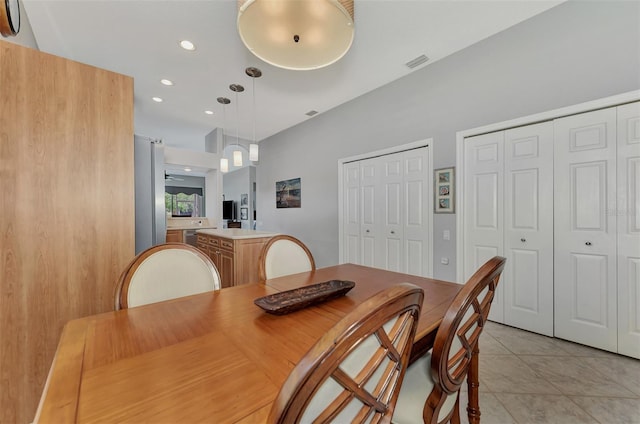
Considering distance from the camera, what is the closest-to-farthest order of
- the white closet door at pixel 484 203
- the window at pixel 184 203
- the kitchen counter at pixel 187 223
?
the white closet door at pixel 484 203 → the kitchen counter at pixel 187 223 → the window at pixel 184 203

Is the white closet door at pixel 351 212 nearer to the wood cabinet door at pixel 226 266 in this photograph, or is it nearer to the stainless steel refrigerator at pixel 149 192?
the wood cabinet door at pixel 226 266

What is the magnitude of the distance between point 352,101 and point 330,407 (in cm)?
411

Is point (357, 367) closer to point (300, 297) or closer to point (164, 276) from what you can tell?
point (300, 297)

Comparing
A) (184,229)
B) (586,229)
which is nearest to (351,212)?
(586,229)

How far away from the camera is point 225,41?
258cm

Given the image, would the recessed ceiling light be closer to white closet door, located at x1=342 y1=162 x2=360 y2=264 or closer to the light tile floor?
white closet door, located at x1=342 y1=162 x2=360 y2=264

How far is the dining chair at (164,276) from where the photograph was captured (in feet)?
3.75

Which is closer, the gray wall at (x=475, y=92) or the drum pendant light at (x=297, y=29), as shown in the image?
the drum pendant light at (x=297, y=29)

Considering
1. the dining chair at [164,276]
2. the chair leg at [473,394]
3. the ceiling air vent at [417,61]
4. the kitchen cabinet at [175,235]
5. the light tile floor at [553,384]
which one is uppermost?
the ceiling air vent at [417,61]

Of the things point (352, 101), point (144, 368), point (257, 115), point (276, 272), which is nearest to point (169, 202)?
point (257, 115)

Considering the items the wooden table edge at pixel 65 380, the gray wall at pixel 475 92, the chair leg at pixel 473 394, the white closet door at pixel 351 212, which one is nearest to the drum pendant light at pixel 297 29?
the wooden table edge at pixel 65 380

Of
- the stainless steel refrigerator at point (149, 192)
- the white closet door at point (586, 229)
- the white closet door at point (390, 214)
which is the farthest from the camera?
the white closet door at point (390, 214)

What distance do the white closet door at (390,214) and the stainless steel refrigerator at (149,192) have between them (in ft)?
9.33

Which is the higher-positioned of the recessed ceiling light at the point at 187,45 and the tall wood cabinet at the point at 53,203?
the recessed ceiling light at the point at 187,45
